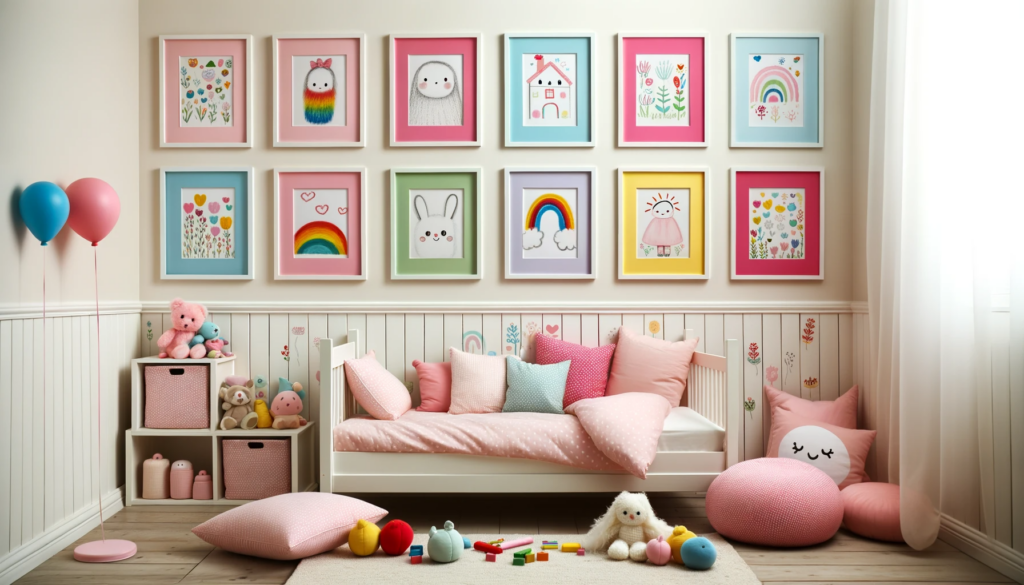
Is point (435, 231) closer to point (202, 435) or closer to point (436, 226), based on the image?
point (436, 226)

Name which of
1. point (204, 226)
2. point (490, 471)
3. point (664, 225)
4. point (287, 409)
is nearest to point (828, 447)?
point (664, 225)

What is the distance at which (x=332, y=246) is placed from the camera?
3178 mm

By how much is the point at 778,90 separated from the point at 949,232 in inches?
45.6

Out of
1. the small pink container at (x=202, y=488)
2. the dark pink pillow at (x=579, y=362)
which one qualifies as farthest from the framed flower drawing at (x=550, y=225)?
the small pink container at (x=202, y=488)

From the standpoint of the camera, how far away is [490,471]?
8.52 ft

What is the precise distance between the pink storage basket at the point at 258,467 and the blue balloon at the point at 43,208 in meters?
1.08

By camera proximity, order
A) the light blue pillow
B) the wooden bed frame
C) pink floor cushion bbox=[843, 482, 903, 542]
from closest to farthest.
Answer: pink floor cushion bbox=[843, 482, 903, 542] → the wooden bed frame → the light blue pillow

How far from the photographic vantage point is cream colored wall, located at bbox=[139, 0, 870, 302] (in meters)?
3.16

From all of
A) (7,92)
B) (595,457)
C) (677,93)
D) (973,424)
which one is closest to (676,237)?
(677,93)

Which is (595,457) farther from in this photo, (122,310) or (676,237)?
(122,310)

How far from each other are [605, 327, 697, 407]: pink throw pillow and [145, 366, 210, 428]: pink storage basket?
173 cm

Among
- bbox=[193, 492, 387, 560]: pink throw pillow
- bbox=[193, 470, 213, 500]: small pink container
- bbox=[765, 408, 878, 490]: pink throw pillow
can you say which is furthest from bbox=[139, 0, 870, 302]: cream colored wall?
bbox=[193, 492, 387, 560]: pink throw pillow

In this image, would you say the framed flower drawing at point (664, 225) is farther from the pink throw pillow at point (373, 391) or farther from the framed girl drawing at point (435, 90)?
the pink throw pillow at point (373, 391)

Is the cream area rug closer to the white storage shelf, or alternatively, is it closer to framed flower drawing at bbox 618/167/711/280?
the white storage shelf
